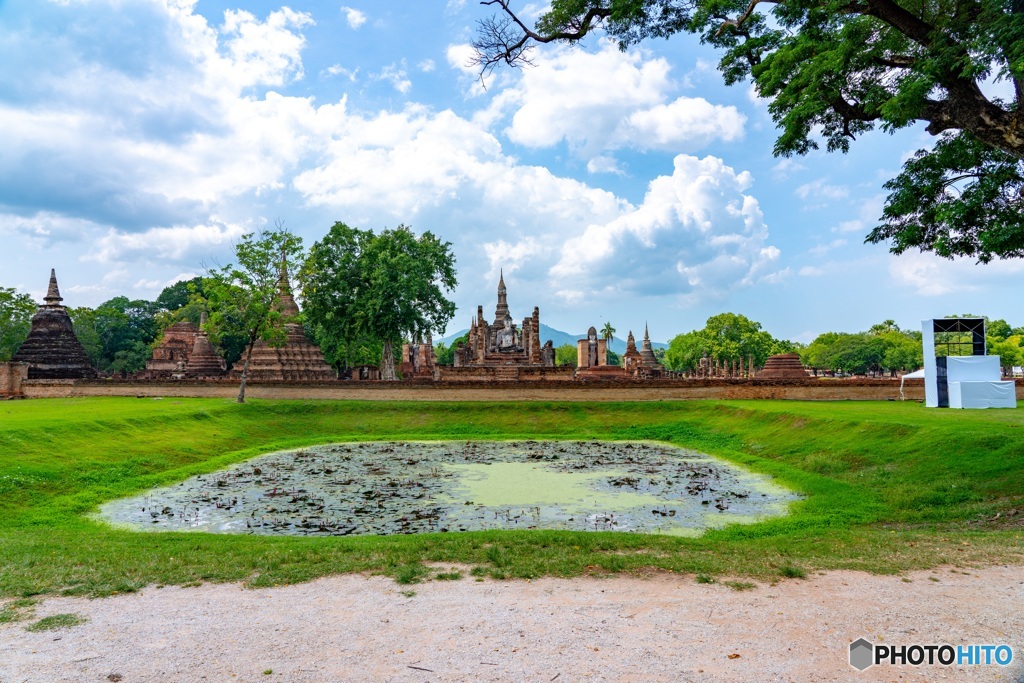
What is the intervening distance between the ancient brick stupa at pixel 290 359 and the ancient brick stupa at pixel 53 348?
845 cm

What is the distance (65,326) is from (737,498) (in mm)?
39056

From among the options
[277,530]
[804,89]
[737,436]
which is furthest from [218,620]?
[737,436]

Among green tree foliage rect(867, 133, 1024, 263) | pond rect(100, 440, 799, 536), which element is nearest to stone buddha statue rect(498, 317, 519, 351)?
pond rect(100, 440, 799, 536)

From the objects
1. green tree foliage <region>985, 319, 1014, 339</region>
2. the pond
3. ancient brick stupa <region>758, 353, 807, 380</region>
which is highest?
green tree foliage <region>985, 319, 1014, 339</region>

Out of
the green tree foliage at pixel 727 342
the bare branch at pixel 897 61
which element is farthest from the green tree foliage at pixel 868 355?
the bare branch at pixel 897 61

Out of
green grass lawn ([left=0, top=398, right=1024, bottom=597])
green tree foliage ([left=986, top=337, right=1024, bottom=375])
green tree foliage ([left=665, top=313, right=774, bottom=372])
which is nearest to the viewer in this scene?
green grass lawn ([left=0, top=398, right=1024, bottom=597])

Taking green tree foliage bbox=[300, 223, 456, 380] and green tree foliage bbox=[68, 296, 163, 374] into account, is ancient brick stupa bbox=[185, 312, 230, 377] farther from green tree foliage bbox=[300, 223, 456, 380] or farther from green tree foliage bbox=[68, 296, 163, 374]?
green tree foliage bbox=[68, 296, 163, 374]

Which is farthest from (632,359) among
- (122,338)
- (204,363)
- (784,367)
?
(122,338)

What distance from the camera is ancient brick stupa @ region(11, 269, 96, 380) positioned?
3466 cm

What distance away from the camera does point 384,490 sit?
12.9 m

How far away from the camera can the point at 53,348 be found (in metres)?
35.3

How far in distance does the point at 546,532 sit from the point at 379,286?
29.4 metres

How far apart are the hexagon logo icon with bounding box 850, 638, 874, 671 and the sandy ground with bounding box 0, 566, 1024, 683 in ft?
0.23

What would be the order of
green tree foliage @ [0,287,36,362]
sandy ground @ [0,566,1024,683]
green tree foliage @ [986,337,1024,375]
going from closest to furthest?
sandy ground @ [0,566,1024,683]
green tree foliage @ [0,287,36,362]
green tree foliage @ [986,337,1024,375]
